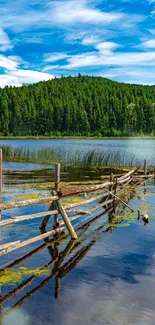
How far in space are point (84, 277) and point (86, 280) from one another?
0.69ft

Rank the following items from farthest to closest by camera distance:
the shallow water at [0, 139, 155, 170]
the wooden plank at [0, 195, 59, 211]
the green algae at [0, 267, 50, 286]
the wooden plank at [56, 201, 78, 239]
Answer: the shallow water at [0, 139, 155, 170] → the wooden plank at [56, 201, 78, 239] → the wooden plank at [0, 195, 59, 211] → the green algae at [0, 267, 50, 286]

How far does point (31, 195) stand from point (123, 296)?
12.5 m

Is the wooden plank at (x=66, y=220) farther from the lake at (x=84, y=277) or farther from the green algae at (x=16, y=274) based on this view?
the green algae at (x=16, y=274)

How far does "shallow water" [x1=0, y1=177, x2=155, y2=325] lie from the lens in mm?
8453

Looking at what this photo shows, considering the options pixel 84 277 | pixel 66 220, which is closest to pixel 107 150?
pixel 66 220

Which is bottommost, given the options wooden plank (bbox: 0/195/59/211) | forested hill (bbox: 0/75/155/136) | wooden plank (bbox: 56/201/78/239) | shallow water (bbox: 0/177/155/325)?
shallow water (bbox: 0/177/155/325)

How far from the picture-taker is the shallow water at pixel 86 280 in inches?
333

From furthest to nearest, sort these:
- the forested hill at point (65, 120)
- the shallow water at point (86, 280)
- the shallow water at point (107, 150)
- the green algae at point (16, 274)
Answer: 1. the forested hill at point (65, 120)
2. the shallow water at point (107, 150)
3. the green algae at point (16, 274)
4. the shallow water at point (86, 280)

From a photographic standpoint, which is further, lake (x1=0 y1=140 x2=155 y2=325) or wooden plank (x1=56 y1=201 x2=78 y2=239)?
wooden plank (x1=56 y1=201 x2=78 y2=239)

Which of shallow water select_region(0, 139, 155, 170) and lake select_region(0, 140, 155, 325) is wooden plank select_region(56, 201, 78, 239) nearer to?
lake select_region(0, 140, 155, 325)

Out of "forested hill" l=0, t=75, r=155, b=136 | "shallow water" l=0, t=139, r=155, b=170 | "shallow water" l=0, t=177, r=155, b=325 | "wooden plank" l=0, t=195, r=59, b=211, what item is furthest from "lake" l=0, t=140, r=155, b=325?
"forested hill" l=0, t=75, r=155, b=136

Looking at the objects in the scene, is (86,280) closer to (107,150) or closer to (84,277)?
(84,277)

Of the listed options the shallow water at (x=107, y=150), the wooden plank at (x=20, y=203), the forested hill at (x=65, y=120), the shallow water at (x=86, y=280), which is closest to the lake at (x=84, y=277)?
the shallow water at (x=86, y=280)

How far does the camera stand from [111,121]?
643 ft
